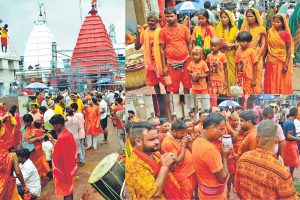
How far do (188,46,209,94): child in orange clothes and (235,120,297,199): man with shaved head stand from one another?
486 mm

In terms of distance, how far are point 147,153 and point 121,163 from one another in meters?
0.64

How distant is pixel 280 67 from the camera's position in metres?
2.95

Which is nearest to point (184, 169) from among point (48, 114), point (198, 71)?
point (198, 71)

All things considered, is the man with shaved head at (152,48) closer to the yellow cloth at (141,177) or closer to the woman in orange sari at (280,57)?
the yellow cloth at (141,177)

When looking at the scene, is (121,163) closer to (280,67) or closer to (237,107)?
(237,107)

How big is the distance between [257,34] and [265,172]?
3.13 feet

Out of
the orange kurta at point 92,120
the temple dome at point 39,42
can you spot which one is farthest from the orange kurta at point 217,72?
the temple dome at point 39,42

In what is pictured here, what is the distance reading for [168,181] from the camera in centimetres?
297

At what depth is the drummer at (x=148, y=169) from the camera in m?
2.89

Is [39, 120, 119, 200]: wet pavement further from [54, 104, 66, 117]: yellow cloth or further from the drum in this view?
the drum

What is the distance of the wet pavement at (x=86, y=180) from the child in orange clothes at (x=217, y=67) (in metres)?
2.61

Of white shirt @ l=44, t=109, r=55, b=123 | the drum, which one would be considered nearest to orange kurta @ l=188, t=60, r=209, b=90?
the drum

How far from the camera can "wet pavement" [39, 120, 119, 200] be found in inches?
210

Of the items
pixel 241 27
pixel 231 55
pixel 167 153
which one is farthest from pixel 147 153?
pixel 241 27
